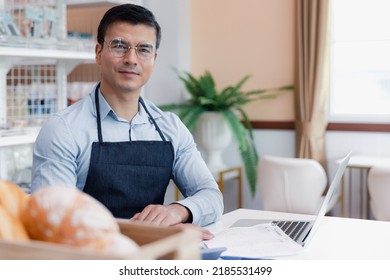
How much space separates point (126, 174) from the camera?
1969 millimetres

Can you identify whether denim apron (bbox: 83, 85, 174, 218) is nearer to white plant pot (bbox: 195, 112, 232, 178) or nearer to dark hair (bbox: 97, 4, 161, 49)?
dark hair (bbox: 97, 4, 161, 49)

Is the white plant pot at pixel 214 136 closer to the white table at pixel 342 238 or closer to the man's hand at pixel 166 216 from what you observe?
the white table at pixel 342 238

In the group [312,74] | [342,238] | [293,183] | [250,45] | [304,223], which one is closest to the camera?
[342,238]

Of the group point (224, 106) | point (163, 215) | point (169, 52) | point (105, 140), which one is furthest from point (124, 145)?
point (169, 52)

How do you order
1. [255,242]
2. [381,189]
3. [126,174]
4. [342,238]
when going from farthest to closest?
[381,189] < [126,174] < [342,238] < [255,242]

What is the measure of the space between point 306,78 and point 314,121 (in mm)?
346

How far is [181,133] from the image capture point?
2191mm

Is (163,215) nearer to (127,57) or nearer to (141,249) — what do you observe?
(127,57)

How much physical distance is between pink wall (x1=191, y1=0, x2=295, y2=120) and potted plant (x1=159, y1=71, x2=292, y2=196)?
5.4 inches

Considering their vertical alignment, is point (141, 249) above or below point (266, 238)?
above

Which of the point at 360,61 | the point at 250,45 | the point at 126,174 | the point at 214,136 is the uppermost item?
the point at 250,45

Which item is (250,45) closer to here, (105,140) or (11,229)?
(105,140)

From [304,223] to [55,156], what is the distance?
81cm

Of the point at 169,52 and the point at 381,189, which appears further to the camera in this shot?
the point at 169,52
